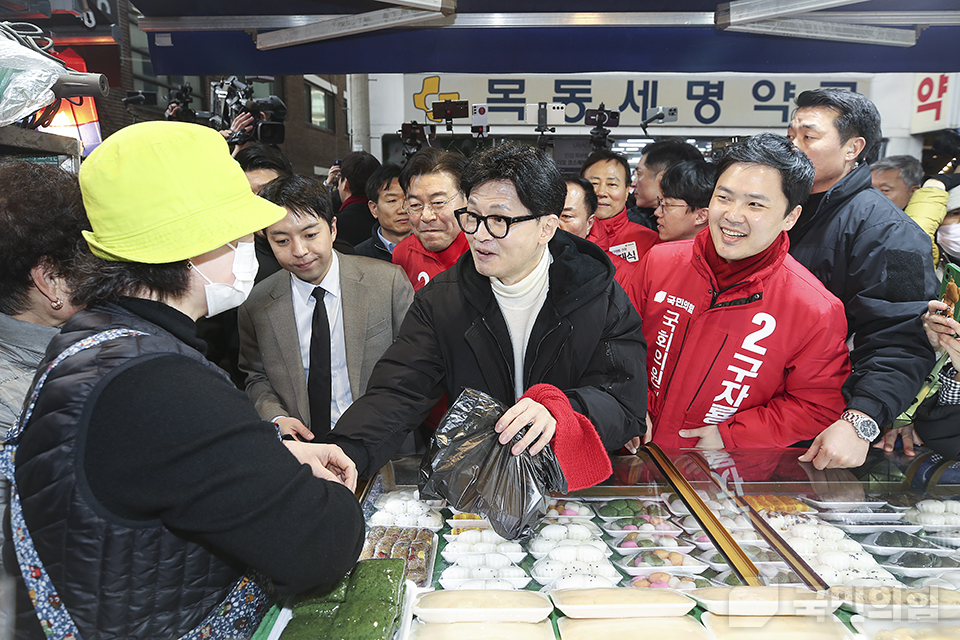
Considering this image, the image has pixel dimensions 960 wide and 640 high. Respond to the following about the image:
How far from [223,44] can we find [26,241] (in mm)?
2359

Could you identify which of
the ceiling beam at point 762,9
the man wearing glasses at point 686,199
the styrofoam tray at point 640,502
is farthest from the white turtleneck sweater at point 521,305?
the ceiling beam at point 762,9

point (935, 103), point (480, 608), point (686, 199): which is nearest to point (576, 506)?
point (480, 608)

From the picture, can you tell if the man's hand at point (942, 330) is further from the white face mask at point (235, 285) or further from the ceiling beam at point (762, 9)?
the white face mask at point (235, 285)

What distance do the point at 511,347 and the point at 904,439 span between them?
4.18 feet

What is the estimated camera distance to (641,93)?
28.7 feet

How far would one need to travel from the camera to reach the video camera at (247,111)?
420cm

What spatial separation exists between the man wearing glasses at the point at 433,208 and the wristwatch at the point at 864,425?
5.21 feet

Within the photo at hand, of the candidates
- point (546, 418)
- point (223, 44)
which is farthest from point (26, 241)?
point (223, 44)

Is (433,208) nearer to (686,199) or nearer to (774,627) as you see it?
(686,199)

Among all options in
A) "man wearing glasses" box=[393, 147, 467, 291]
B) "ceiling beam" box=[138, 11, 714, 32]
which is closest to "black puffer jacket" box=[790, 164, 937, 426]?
"ceiling beam" box=[138, 11, 714, 32]

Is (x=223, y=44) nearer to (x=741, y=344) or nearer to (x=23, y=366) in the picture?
(x=23, y=366)

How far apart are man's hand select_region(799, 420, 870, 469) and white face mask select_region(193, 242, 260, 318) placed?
5.18 feet

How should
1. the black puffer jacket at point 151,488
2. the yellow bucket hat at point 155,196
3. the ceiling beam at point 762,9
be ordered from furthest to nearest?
the ceiling beam at point 762,9 → the yellow bucket hat at point 155,196 → the black puffer jacket at point 151,488

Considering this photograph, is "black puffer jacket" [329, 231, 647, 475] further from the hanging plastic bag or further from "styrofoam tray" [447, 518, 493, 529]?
the hanging plastic bag
